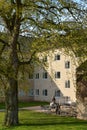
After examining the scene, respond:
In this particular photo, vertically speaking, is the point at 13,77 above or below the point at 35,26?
below

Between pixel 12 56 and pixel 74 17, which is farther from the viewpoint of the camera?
pixel 12 56

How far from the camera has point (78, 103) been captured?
30000mm

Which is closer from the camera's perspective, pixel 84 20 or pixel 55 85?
pixel 84 20

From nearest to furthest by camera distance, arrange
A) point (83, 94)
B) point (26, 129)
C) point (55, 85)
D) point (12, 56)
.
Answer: point (26, 129) → point (12, 56) → point (83, 94) → point (55, 85)

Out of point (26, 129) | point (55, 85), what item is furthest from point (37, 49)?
point (55, 85)

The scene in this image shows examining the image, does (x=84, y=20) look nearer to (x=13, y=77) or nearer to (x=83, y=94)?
(x=13, y=77)

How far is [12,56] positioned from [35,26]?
272 centimetres

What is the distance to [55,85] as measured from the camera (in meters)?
56.9

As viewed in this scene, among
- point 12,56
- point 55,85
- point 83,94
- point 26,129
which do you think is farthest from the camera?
point 55,85

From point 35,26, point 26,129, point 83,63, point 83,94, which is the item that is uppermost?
point 35,26

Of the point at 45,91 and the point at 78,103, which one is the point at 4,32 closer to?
the point at 78,103

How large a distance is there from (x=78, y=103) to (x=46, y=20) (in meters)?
10.2

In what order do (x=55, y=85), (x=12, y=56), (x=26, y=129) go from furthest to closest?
(x=55, y=85) → (x=12, y=56) → (x=26, y=129)

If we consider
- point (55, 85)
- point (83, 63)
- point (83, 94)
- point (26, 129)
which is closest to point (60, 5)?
point (83, 63)
